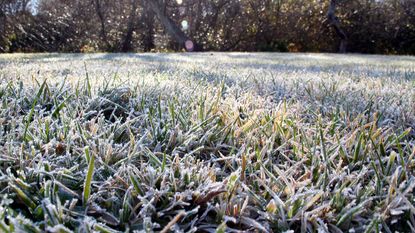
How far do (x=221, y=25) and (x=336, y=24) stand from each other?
10.8 feet

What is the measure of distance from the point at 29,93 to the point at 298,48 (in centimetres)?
1092

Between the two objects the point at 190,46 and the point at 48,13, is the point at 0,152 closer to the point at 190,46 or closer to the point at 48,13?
the point at 190,46

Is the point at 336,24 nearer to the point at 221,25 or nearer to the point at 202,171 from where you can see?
the point at 221,25

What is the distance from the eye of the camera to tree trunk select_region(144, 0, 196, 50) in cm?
1084

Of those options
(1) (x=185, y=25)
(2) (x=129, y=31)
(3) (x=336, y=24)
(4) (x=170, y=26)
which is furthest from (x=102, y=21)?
(3) (x=336, y=24)

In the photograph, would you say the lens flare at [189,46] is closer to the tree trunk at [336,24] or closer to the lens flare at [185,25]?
the lens flare at [185,25]

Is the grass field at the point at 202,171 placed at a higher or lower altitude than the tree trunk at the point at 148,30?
lower

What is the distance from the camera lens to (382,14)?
11297 mm

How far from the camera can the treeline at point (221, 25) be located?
11055mm

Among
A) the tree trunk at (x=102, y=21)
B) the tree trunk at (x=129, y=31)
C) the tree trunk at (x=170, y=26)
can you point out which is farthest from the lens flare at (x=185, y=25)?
the tree trunk at (x=102, y=21)

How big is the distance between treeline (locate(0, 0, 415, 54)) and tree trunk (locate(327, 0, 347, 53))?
27 millimetres

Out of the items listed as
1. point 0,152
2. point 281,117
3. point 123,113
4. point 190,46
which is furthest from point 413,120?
point 190,46

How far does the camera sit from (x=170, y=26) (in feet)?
35.5

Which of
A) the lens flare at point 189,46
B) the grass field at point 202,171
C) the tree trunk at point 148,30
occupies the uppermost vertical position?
the tree trunk at point 148,30
